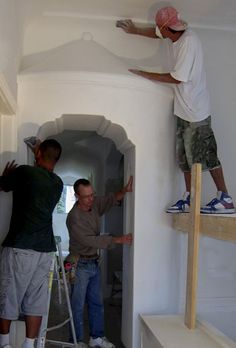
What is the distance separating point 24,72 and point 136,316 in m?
2.09

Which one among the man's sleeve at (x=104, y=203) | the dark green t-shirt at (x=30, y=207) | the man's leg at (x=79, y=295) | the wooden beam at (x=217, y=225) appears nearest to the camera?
the wooden beam at (x=217, y=225)

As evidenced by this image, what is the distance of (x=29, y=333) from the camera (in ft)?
8.46

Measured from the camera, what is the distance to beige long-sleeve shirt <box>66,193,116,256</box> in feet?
10.9

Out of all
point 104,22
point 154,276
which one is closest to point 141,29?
point 104,22

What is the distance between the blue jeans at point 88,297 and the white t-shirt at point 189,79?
1521mm

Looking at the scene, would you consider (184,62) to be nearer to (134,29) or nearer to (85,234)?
(134,29)

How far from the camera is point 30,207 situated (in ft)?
8.62

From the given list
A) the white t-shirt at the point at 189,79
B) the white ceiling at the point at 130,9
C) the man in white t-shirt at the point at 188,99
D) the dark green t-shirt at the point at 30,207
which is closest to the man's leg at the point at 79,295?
the dark green t-shirt at the point at 30,207

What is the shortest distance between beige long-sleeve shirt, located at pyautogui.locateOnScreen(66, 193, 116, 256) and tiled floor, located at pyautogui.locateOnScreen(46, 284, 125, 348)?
0.93 m

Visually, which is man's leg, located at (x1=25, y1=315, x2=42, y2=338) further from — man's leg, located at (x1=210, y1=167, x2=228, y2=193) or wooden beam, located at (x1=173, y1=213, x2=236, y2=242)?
→ man's leg, located at (x1=210, y1=167, x2=228, y2=193)

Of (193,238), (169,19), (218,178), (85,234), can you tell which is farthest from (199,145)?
(85,234)

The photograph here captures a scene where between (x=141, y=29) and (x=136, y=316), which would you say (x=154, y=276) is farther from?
(x=141, y=29)

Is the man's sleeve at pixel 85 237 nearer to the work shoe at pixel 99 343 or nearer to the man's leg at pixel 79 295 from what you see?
the man's leg at pixel 79 295

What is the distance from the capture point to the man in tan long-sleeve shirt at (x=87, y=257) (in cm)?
331
